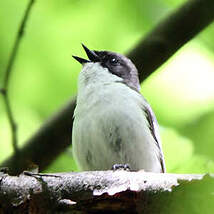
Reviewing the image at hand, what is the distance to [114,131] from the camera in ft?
16.6

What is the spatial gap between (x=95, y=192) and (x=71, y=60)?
4.00m

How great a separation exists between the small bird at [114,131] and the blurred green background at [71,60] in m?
1.19

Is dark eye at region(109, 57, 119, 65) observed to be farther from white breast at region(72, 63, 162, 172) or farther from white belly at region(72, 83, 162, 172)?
white belly at region(72, 83, 162, 172)

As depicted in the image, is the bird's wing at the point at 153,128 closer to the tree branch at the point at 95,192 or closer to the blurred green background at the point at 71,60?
the blurred green background at the point at 71,60

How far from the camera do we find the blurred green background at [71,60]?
668 cm

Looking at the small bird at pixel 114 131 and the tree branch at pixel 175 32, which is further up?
the tree branch at pixel 175 32

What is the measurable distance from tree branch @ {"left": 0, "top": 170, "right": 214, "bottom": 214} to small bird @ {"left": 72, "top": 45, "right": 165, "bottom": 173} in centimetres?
146

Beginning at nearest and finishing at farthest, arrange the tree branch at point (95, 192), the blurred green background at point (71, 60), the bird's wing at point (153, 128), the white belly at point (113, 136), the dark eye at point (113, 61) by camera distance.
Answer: the tree branch at point (95, 192), the white belly at point (113, 136), the bird's wing at point (153, 128), the dark eye at point (113, 61), the blurred green background at point (71, 60)

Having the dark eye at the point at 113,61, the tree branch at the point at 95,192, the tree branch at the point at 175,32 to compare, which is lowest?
the tree branch at the point at 95,192

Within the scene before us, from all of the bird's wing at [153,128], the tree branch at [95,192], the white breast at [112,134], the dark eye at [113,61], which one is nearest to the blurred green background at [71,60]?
the dark eye at [113,61]

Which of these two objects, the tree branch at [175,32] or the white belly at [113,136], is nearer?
the white belly at [113,136]

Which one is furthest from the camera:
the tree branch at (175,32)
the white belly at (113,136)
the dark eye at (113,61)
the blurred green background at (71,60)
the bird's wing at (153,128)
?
the blurred green background at (71,60)

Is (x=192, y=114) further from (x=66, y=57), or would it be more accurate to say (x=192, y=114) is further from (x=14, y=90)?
(x=14, y=90)

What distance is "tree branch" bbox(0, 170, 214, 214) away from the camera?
3.16m
